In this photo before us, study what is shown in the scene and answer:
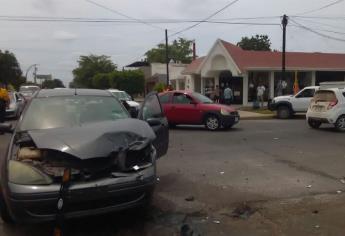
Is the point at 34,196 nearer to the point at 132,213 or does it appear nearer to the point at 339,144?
the point at 132,213

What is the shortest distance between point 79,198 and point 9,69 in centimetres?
6921

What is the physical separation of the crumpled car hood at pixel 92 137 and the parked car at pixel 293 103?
1853 centimetres

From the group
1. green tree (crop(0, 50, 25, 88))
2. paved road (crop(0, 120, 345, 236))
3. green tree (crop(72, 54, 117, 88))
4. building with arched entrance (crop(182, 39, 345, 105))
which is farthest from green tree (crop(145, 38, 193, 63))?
paved road (crop(0, 120, 345, 236))

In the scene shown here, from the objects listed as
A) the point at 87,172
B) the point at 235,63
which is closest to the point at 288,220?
the point at 87,172

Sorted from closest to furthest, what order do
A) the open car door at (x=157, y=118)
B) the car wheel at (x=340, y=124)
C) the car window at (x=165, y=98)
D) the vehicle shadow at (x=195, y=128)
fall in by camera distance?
the open car door at (x=157, y=118) < the car wheel at (x=340, y=124) < the vehicle shadow at (x=195, y=128) < the car window at (x=165, y=98)

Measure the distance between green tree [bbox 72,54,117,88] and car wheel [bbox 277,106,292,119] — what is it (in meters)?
71.8

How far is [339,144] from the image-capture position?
13227 mm

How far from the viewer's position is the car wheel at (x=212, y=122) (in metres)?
17.3

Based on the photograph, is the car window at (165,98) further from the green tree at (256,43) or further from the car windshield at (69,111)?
the green tree at (256,43)

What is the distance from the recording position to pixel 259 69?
3462 centimetres

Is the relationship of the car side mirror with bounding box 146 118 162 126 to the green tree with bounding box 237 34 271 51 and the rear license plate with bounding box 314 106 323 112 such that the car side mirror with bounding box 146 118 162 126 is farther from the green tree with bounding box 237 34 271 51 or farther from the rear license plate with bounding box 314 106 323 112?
the green tree with bounding box 237 34 271 51

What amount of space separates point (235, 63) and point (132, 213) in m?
29.4

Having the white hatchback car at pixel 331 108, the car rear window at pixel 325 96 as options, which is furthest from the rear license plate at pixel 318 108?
the car rear window at pixel 325 96

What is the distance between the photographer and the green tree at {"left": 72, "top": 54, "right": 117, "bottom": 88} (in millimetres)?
94875
